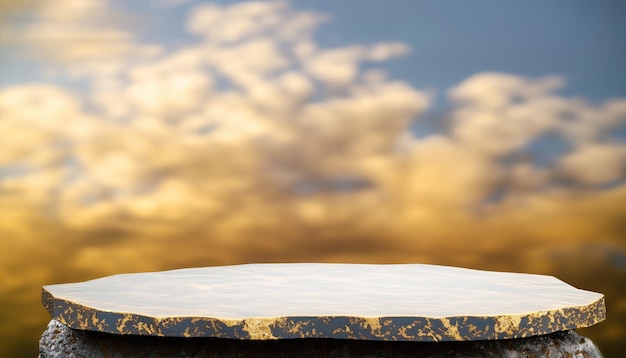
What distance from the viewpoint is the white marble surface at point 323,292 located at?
2.24 meters

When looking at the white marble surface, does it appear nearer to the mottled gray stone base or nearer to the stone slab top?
the stone slab top

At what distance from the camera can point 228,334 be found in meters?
2.14

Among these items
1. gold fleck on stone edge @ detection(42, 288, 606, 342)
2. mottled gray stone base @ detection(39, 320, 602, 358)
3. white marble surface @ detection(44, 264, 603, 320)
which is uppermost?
white marble surface @ detection(44, 264, 603, 320)

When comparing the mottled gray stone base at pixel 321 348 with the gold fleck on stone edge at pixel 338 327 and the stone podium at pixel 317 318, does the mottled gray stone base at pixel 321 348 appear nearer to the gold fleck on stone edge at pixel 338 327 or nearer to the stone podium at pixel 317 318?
the stone podium at pixel 317 318

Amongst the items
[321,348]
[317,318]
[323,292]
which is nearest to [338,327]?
[317,318]

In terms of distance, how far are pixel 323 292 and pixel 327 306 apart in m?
0.30

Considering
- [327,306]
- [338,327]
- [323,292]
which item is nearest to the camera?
[338,327]

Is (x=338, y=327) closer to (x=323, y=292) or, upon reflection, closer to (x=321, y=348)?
(x=321, y=348)

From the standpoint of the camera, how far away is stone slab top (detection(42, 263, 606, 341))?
213 cm

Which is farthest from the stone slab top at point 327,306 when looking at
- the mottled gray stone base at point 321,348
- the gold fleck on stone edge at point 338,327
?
the mottled gray stone base at point 321,348

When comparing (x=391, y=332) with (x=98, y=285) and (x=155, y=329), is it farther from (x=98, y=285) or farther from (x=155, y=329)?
(x=98, y=285)

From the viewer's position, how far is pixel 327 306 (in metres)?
2.28

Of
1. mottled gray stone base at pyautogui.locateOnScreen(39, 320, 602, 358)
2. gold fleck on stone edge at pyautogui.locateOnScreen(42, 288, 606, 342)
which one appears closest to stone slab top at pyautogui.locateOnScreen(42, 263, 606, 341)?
gold fleck on stone edge at pyautogui.locateOnScreen(42, 288, 606, 342)

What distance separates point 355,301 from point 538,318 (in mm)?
505
